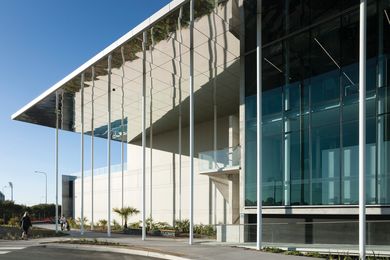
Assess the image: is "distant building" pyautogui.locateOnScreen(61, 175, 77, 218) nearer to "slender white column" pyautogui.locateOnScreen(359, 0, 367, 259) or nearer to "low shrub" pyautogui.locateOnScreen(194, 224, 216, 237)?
"low shrub" pyautogui.locateOnScreen(194, 224, 216, 237)

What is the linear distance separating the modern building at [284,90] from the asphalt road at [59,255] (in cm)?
390

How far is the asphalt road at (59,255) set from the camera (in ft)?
49.3

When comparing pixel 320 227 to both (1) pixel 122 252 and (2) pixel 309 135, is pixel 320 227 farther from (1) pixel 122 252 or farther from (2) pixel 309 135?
(1) pixel 122 252

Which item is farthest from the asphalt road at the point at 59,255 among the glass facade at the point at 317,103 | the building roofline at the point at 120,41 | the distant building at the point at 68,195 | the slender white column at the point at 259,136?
the distant building at the point at 68,195

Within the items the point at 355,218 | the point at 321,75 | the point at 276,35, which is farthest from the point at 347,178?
the point at 276,35

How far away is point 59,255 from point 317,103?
1110 centimetres

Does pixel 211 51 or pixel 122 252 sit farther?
pixel 211 51

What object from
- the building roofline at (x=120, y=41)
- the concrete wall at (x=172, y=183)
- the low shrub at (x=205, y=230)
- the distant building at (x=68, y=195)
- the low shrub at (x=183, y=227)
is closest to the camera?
the building roofline at (x=120, y=41)

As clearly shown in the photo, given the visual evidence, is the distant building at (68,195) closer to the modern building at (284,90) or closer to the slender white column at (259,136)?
the modern building at (284,90)

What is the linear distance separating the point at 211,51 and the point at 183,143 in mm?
15704

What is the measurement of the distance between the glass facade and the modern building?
4 centimetres

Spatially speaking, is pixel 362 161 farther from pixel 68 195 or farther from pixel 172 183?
pixel 68 195

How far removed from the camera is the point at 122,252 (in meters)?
16.4

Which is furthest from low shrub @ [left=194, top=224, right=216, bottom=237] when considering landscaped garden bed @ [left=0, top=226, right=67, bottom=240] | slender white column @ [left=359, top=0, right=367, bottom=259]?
slender white column @ [left=359, top=0, right=367, bottom=259]
